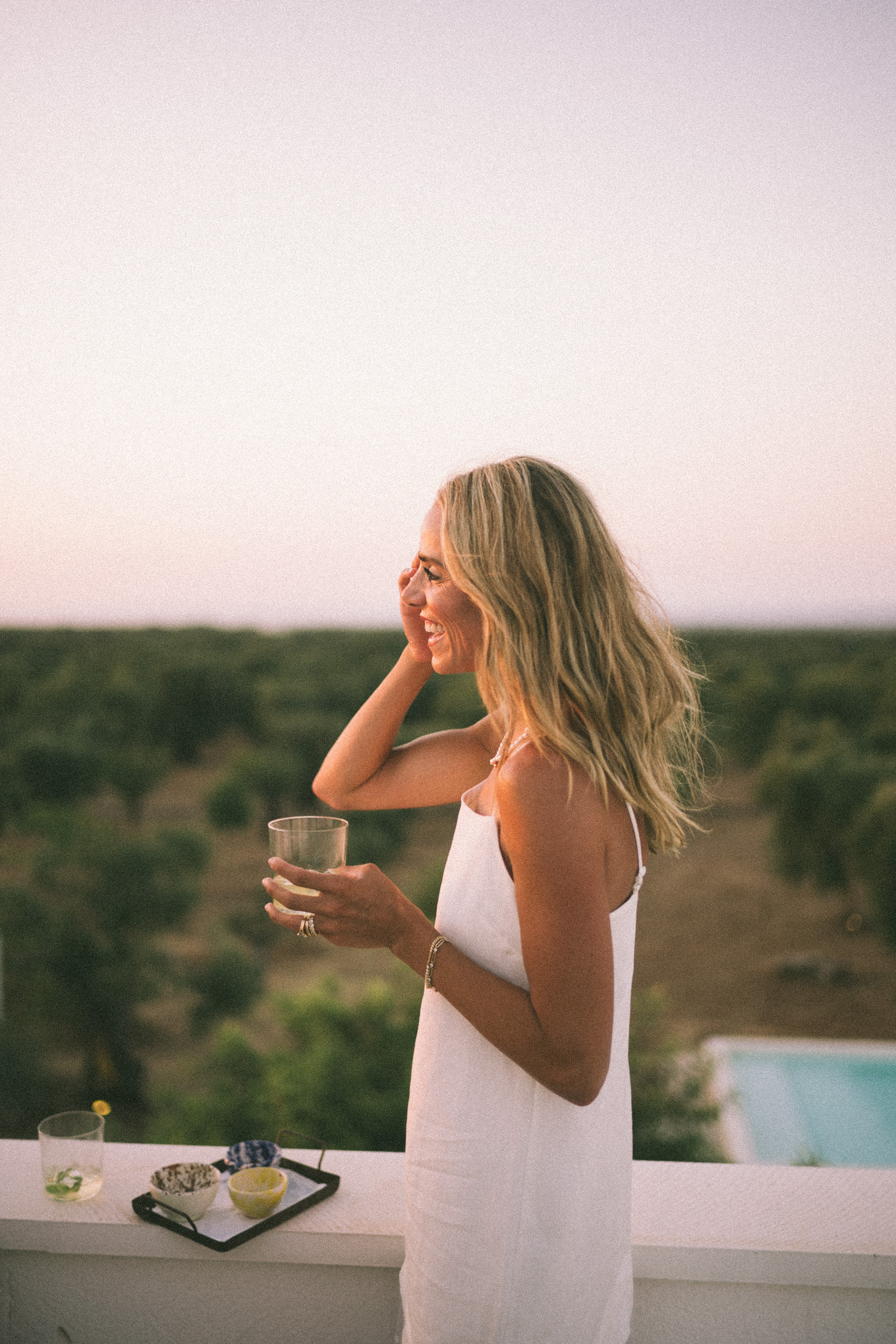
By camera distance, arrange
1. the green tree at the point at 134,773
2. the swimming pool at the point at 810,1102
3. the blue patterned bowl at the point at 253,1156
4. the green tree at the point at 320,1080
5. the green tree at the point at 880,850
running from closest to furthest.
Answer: the blue patterned bowl at the point at 253,1156, the green tree at the point at 320,1080, the swimming pool at the point at 810,1102, the green tree at the point at 880,850, the green tree at the point at 134,773

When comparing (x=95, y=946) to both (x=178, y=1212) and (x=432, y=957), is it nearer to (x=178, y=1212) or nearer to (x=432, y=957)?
(x=178, y=1212)

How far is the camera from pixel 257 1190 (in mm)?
1447

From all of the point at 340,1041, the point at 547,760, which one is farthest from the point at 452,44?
the point at 340,1041

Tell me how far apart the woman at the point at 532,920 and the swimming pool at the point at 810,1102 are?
371 inches

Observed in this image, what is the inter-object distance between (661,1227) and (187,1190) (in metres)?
0.73

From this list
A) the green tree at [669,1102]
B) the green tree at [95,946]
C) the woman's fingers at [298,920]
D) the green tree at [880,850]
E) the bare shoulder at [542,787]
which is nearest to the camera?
the bare shoulder at [542,787]

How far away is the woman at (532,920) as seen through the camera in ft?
2.94

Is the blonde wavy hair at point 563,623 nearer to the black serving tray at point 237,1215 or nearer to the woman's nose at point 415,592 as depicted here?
the woman's nose at point 415,592

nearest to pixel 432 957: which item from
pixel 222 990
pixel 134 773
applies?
pixel 222 990

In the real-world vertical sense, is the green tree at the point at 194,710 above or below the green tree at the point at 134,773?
above

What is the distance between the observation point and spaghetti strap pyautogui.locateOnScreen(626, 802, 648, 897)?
3.18ft

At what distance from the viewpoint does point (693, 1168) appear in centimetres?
166

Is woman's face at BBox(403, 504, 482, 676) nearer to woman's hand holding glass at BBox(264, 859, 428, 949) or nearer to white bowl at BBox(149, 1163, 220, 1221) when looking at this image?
woman's hand holding glass at BBox(264, 859, 428, 949)

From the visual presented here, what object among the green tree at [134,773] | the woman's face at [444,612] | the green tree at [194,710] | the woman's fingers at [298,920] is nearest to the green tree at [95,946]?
the green tree at [134,773]
